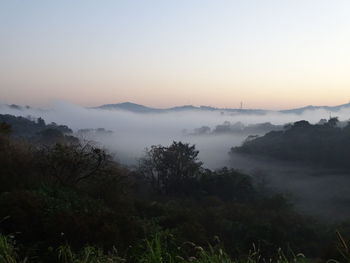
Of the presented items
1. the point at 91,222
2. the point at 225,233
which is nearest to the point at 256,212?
the point at 225,233

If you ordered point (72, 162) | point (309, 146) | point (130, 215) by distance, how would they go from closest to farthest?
point (130, 215), point (72, 162), point (309, 146)

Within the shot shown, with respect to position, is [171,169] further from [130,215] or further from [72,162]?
[130,215]

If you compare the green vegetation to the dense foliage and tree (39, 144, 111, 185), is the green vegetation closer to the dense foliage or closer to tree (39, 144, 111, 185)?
tree (39, 144, 111, 185)

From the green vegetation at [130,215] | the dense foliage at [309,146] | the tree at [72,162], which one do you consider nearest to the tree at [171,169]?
the green vegetation at [130,215]

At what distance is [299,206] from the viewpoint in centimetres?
5266

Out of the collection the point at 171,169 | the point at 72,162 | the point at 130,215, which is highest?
the point at 72,162

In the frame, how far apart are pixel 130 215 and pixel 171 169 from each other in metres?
28.8

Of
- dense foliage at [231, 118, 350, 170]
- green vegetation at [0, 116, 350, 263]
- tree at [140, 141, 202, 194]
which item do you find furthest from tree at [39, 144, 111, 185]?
dense foliage at [231, 118, 350, 170]

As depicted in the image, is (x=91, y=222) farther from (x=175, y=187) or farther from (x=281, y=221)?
(x=175, y=187)

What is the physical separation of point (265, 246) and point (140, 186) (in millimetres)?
23225

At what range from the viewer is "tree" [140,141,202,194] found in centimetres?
4932

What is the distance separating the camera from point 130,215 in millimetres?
21562

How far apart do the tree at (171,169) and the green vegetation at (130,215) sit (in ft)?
0.38

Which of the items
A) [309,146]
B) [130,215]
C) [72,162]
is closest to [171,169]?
[72,162]
